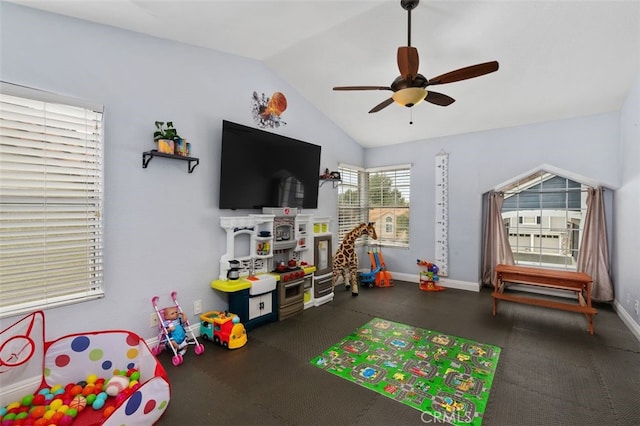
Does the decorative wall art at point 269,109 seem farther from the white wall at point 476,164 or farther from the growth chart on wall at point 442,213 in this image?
the growth chart on wall at point 442,213

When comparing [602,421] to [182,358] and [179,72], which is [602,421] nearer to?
[182,358]

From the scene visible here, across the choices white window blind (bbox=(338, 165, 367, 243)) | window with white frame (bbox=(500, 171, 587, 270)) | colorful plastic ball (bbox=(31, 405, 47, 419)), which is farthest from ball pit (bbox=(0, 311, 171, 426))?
window with white frame (bbox=(500, 171, 587, 270))

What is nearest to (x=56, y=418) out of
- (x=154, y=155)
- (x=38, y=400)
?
(x=38, y=400)

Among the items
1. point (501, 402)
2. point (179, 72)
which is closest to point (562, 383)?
point (501, 402)

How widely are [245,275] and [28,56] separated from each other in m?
2.67

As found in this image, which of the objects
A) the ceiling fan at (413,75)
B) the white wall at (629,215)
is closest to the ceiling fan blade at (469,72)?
the ceiling fan at (413,75)

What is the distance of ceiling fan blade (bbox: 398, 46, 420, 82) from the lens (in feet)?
7.16

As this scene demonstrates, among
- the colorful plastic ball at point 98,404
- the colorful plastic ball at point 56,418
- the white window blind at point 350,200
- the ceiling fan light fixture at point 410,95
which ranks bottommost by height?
the colorful plastic ball at point 98,404

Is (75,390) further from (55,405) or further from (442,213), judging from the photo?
(442,213)

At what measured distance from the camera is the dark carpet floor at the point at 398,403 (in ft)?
6.31

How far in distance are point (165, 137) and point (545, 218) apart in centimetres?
583

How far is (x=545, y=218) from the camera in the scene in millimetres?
4855

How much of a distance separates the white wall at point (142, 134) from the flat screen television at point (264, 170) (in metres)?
0.20

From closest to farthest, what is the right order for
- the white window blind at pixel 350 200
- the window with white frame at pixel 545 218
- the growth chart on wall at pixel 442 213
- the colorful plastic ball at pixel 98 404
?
the colorful plastic ball at pixel 98 404, the window with white frame at pixel 545 218, the growth chart on wall at pixel 442 213, the white window blind at pixel 350 200
